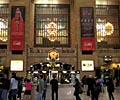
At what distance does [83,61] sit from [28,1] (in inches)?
508

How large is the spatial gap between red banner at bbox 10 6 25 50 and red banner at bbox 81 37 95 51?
9.39 m

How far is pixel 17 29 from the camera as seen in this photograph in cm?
4338

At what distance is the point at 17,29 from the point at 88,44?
11059 millimetres

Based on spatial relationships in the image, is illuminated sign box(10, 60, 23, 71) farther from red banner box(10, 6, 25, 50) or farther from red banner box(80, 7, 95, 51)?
red banner box(80, 7, 95, 51)

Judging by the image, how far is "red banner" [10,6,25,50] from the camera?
4291 centimetres

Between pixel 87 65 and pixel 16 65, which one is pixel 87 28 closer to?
pixel 87 65

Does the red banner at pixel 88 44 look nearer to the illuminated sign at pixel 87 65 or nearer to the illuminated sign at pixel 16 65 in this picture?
the illuminated sign at pixel 87 65

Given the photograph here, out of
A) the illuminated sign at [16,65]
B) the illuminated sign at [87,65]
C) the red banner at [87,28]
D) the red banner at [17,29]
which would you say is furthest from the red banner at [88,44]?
the illuminated sign at [16,65]

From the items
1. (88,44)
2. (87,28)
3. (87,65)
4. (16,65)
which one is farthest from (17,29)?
(87,65)

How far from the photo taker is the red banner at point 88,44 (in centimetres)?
4334

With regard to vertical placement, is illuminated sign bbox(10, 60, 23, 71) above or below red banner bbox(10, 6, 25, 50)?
below

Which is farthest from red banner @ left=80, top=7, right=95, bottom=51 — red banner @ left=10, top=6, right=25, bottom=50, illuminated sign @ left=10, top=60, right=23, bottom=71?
illuminated sign @ left=10, top=60, right=23, bottom=71

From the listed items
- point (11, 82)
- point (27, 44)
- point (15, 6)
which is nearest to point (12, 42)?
point (27, 44)

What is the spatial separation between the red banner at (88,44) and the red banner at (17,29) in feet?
30.8
